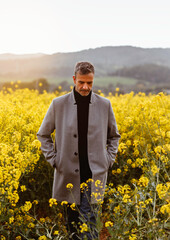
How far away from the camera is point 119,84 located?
2286 cm

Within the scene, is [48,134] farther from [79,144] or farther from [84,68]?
[84,68]

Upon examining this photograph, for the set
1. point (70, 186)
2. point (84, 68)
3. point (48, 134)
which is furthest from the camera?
point (48, 134)

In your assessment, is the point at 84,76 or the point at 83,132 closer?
the point at 84,76

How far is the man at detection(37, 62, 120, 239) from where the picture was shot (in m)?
2.36

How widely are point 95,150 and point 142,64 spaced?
96.1 feet

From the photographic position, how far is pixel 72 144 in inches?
92.6

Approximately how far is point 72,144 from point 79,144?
9 cm

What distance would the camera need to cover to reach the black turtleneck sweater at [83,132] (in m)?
2.41

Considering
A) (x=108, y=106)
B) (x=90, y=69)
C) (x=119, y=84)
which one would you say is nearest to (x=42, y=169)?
(x=108, y=106)

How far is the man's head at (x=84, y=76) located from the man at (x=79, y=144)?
0.13 m

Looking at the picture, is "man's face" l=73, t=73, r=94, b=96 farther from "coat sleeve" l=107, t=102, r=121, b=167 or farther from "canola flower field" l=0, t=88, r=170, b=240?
"canola flower field" l=0, t=88, r=170, b=240

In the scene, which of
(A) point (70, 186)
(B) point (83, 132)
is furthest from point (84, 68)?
(A) point (70, 186)

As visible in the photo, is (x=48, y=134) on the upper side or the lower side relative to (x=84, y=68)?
lower

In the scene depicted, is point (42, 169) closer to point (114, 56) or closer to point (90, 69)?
point (90, 69)
